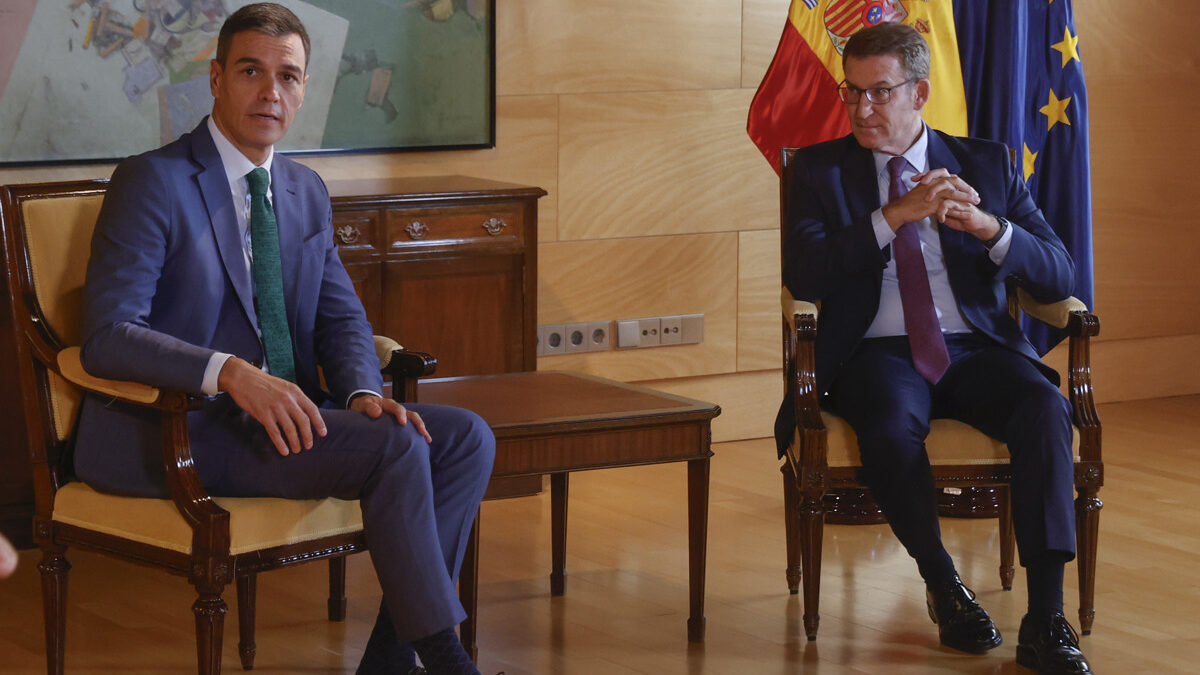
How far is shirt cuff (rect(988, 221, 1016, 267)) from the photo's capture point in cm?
375

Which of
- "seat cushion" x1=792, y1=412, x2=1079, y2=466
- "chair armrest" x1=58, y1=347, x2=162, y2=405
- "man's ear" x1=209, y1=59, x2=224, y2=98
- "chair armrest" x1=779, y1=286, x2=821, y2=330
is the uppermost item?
"man's ear" x1=209, y1=59, x2=224, y2=98

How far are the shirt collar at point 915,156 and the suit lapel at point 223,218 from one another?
1567 mm

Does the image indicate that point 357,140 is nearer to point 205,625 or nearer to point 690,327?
point 690,327

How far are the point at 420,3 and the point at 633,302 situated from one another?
1.30m

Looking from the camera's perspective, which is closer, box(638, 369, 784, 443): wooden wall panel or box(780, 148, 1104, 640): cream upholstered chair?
box(780, 148, 1104, 640): cream upholstered chair

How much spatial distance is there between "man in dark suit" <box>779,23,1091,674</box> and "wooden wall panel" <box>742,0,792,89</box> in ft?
5.92

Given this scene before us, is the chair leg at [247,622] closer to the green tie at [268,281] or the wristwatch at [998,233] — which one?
the green tie at [268,281]

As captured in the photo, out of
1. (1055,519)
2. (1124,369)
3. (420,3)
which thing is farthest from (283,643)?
(1124,369)

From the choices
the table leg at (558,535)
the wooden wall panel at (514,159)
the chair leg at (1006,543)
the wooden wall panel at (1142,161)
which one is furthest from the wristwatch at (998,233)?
the wooden wall panel at (1142,161)

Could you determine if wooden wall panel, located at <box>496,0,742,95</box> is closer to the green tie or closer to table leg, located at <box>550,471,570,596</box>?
table leg, located at <box>550,471,570,596</box>

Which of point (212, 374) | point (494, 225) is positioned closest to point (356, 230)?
point (494, 225)

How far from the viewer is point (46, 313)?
10.6 ft

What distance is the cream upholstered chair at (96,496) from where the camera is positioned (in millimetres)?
2924

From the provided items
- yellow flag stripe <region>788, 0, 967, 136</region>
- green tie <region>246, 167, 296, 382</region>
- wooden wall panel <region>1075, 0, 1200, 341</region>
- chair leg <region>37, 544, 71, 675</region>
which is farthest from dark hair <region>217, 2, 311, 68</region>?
wooden wall panel <region>1075, 0, 1200, 341</region>
